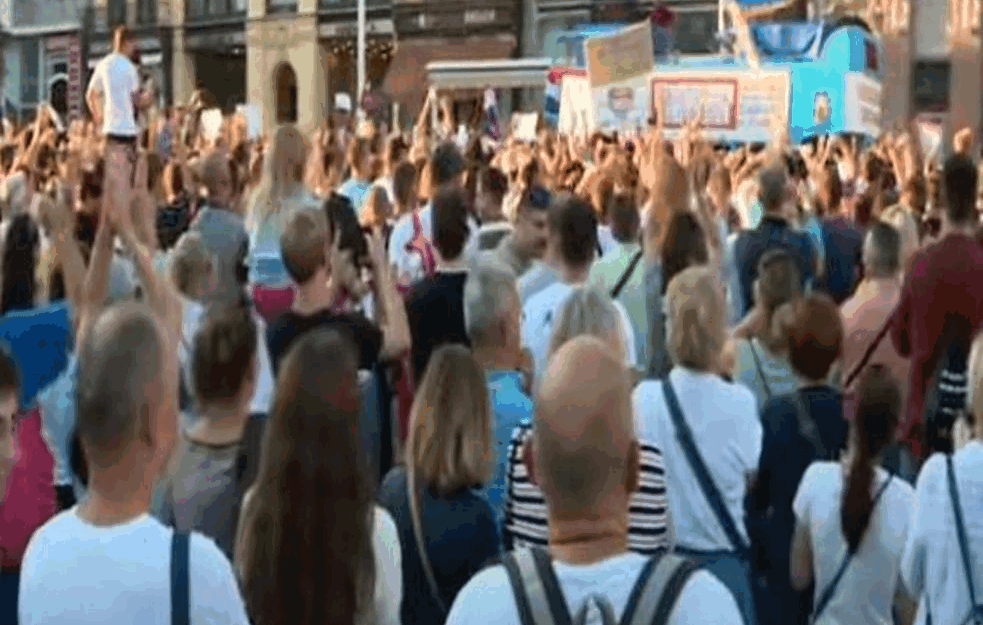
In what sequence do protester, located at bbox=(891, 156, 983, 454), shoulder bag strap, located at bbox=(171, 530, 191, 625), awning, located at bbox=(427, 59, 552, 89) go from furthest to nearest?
awning, located at bbox=(427, 59, 552, 89)
protester, located at bbox=(891, 156, 983, 454)
shoulder bag strap, located at bbox=(171, 530, 191, 625)

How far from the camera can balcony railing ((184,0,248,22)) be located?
52.0m

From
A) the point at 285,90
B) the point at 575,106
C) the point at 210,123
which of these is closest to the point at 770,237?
the point at 210,123

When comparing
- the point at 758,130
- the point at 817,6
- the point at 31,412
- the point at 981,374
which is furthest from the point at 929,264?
the point at 817,6

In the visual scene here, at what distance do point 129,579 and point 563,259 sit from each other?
4364 millimetres

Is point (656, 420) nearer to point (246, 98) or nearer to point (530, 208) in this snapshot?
point (530, 208)

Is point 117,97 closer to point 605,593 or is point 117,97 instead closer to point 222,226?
point 222,226

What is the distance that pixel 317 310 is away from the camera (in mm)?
6961

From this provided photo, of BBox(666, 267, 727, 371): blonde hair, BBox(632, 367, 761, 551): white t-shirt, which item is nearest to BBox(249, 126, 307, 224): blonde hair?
BBox(666, 267, 727, 371): blonde hair

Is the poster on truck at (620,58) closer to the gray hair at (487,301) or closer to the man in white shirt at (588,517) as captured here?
the gray hair at (487,301)

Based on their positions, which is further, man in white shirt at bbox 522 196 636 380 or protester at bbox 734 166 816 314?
protester at bbox 734 166 816 314

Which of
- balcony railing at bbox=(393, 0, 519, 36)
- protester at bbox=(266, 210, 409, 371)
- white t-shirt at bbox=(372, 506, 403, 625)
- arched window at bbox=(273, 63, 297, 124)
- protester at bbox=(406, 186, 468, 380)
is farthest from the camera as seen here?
arched window at bbox=(273, 63, 297, 124)

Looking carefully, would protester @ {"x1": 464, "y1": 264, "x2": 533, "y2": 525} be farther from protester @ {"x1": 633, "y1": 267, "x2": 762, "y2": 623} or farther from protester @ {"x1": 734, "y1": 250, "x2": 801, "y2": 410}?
protester @ {"x1": 734, "y1": 250, "x2": 801, "y2": 410}

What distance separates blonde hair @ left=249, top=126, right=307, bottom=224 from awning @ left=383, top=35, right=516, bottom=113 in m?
28.8

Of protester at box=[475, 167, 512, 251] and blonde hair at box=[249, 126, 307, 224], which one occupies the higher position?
blonde hair at box=[249, 126, 307, 224]
